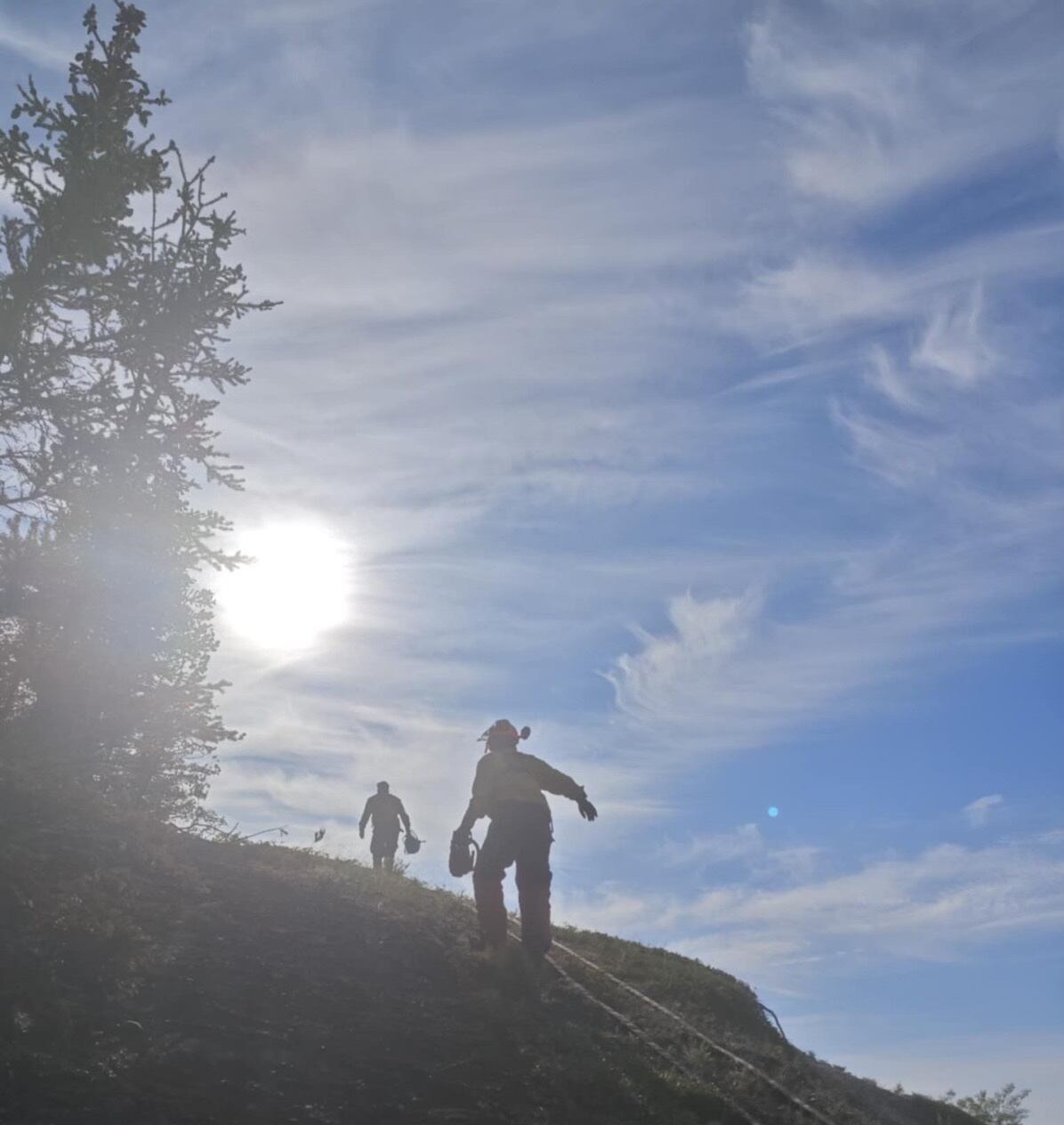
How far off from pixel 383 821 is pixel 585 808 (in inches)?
481

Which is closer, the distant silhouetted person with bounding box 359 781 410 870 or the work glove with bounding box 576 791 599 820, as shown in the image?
the work glove with bounding box 576 791 599 820

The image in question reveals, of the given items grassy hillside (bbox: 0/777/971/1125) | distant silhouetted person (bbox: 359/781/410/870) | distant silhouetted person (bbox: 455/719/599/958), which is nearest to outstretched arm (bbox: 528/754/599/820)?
distant silhouetted person (bbox: 455/719/599/958)

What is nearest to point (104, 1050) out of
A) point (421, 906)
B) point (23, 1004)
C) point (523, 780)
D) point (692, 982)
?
point (23, 1004)

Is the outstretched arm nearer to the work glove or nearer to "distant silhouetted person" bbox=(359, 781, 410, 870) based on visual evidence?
the work glove

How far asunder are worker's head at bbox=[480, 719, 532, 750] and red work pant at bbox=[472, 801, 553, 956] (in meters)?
0.77

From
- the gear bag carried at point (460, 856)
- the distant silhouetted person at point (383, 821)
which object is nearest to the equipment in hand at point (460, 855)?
the gear bag carried at point (460, 856)

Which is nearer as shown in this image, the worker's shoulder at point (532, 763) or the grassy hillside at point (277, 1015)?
the grassy hillside at point (277, 1015)

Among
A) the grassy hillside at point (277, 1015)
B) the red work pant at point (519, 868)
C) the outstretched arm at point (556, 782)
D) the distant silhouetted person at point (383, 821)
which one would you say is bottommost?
the grassy hillside at point (277, 1015)

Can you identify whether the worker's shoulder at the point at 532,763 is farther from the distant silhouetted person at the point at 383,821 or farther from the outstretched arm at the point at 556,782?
the distant silhouetted person at the point at 383,821

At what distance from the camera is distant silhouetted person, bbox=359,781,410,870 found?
2233 cm

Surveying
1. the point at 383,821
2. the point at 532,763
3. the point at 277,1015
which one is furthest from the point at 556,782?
the point at 383,821

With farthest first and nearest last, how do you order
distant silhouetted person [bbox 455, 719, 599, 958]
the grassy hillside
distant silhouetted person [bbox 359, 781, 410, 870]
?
distant silhouetted person [bbox 359, 781, 410, 870], distant silhouetted person [bbox 455, 719, 599, 958], the grassy hillside

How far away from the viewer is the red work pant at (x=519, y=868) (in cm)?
1057

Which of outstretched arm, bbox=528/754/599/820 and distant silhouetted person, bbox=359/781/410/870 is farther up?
distant silhouetted person, bbox=359/781/410/870
